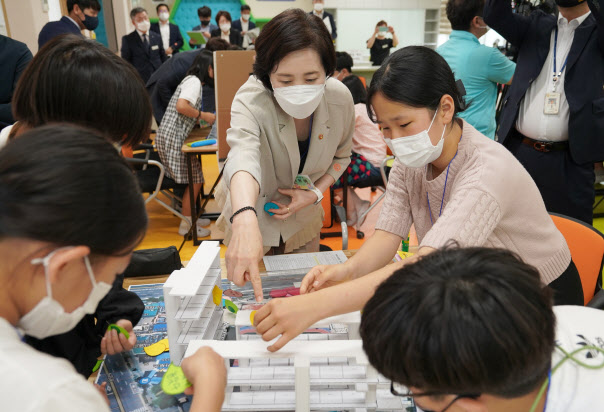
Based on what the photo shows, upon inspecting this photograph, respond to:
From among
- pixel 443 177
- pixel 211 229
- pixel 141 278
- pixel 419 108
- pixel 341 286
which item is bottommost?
pixel 211 229

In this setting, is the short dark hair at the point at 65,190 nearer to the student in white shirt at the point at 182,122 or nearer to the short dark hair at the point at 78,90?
the short dark hair at the point at 78,90

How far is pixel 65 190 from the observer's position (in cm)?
57

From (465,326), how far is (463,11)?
2.39 meters

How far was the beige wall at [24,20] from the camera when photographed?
415 cm

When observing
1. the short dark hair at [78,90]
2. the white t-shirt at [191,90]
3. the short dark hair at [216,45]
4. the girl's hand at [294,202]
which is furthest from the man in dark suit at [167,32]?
the short dark hair at [78,90]

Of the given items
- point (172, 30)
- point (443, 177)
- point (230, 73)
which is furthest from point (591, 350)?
point (172, 30)

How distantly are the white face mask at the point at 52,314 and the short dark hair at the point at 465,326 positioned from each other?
0.42 metres

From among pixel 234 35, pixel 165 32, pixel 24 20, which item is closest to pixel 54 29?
pixel 24 20

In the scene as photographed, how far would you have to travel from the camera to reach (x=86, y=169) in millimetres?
594

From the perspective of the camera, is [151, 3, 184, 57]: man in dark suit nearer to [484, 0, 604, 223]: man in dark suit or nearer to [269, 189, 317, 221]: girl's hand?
[484, 0, 604, 223]: man in dark suit

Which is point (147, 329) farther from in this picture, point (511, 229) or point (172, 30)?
point (172, 30)

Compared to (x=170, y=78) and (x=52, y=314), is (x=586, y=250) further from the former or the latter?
(x=170, y=78)

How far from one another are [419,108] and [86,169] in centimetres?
86

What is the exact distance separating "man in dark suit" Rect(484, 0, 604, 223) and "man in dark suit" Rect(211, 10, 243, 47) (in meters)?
6.08
